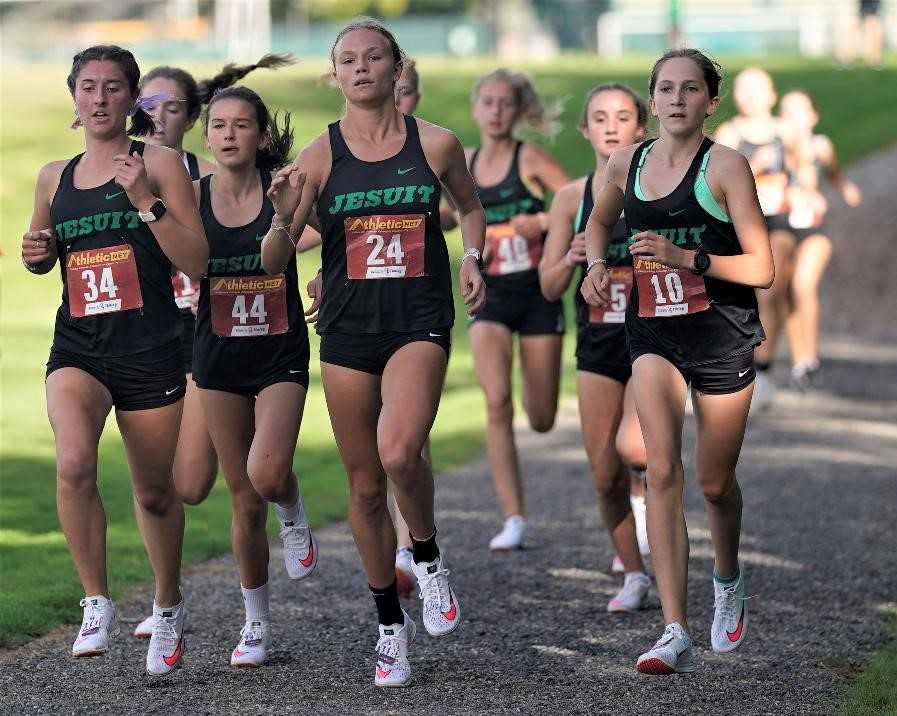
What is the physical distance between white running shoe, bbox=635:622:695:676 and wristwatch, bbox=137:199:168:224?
2362mm

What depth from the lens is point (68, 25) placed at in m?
86.6

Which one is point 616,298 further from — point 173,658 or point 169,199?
point 173,658

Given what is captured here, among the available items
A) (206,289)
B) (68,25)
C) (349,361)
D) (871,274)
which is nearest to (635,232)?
(349,361)

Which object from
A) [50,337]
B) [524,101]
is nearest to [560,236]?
[524,101]

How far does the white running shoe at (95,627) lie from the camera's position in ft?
20.0

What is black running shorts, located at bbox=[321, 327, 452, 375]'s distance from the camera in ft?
20.5

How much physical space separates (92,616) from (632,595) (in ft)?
8.35

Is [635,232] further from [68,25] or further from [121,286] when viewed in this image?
[68,25]

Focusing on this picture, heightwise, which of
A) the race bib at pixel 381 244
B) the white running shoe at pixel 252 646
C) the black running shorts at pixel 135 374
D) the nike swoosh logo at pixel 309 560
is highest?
the race bib at pixel 381 244

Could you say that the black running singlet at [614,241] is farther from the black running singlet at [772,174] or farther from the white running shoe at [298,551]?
the black running singlet at [772,174]

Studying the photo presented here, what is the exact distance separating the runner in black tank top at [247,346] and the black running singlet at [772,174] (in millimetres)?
6987

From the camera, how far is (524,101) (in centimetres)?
917

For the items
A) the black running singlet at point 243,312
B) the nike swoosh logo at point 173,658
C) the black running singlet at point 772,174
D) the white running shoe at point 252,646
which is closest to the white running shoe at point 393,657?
the white running shoe at point 252,646

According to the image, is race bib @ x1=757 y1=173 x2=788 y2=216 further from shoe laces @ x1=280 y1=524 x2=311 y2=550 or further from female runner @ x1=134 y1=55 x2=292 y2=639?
shoe laces @ x1=280 y1=524 x2=311 y2=550
